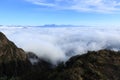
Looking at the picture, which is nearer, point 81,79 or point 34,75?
point 81,79

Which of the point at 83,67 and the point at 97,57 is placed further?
the point at 97,57

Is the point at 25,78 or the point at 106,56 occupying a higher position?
the point at 106,56

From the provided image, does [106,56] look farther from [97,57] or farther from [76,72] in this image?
[76,72]

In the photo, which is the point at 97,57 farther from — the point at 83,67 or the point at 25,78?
the point at 25,78

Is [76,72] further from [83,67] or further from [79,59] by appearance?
[79,59]

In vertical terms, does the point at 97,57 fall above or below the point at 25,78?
above

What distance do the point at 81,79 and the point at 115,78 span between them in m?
5.89

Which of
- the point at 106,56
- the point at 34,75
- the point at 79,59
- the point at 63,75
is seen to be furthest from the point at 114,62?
the point at 34,75

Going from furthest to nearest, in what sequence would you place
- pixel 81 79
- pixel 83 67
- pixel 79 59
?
pixel 79 59 < pixel 83 67 < pixel 81 79

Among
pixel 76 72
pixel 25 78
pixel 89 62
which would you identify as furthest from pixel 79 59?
pixel 25 78

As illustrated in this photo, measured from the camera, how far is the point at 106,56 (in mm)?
57594

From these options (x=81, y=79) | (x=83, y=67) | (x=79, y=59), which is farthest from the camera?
(x=79, y=59)

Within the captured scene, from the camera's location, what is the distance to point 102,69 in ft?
172

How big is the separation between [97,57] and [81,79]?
8758 mm
